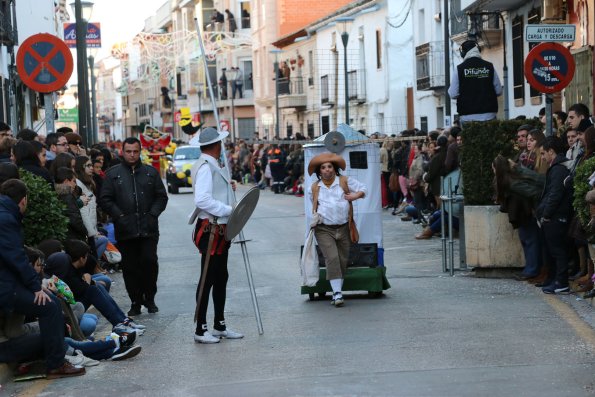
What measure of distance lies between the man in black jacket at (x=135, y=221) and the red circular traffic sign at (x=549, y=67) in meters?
5.78

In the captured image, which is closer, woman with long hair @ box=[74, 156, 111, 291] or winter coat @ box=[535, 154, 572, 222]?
winter coat @ box=[535, 154, 572, 222]

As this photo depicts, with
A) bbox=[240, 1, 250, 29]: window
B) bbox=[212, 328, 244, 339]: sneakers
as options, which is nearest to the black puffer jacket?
bbox=[212, 328, 244, 339]: sneakers

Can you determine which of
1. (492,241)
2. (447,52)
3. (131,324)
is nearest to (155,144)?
(447,52)

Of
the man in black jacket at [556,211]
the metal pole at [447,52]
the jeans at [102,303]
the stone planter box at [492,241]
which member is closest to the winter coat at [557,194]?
the man in black jacket at [556,211]

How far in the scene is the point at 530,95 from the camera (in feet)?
94.3

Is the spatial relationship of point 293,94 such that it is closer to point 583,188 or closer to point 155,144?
point 155,144

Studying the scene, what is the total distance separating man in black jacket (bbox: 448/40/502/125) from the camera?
697 inches

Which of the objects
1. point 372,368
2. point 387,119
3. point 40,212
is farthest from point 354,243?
point 387,119

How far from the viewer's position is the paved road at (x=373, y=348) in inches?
345

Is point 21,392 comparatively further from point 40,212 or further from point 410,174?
point 410,174

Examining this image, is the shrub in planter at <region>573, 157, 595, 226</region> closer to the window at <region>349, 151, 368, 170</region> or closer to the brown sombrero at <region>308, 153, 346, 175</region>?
the brown sombrero at <region>308, 153, 346, 175</region>

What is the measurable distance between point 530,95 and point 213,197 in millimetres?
18442

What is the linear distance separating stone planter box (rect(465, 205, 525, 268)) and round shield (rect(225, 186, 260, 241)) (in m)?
4.53

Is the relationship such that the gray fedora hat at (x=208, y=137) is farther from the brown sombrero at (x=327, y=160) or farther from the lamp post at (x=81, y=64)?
the lamp post at (x=81, y=64)
